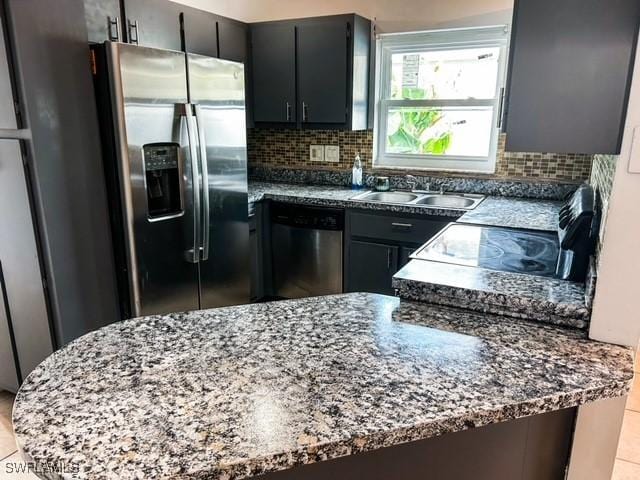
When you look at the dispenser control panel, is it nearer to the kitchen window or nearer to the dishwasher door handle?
the dishwasher door handle

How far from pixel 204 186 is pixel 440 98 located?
1878 mm

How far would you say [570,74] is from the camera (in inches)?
45.6

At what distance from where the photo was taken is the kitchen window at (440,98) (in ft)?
10.5

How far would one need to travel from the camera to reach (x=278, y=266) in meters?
3.43

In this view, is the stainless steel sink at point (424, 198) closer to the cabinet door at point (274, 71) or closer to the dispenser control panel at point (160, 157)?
the cabinet door at point (274, 71)

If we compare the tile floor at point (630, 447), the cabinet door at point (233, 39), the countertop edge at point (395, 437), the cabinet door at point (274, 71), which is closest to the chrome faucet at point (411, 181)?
the cabinet door at point (274, 71)

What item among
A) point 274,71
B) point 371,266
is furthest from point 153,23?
point 371,266

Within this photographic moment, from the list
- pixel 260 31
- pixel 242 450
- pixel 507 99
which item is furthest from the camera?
pixel 260 31

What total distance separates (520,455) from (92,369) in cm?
106

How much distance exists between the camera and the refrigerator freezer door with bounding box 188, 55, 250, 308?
8.25ft

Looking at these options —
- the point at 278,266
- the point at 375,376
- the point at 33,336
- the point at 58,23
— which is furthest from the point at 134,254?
the point at 375,376

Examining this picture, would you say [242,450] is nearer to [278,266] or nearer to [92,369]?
[92,369]

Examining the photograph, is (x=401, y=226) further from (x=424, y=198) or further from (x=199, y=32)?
(x=199, y=32)

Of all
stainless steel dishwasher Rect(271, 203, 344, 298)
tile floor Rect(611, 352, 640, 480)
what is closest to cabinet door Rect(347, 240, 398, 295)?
stainless steel dishwasher Rect(271, 203, 344, 298)
